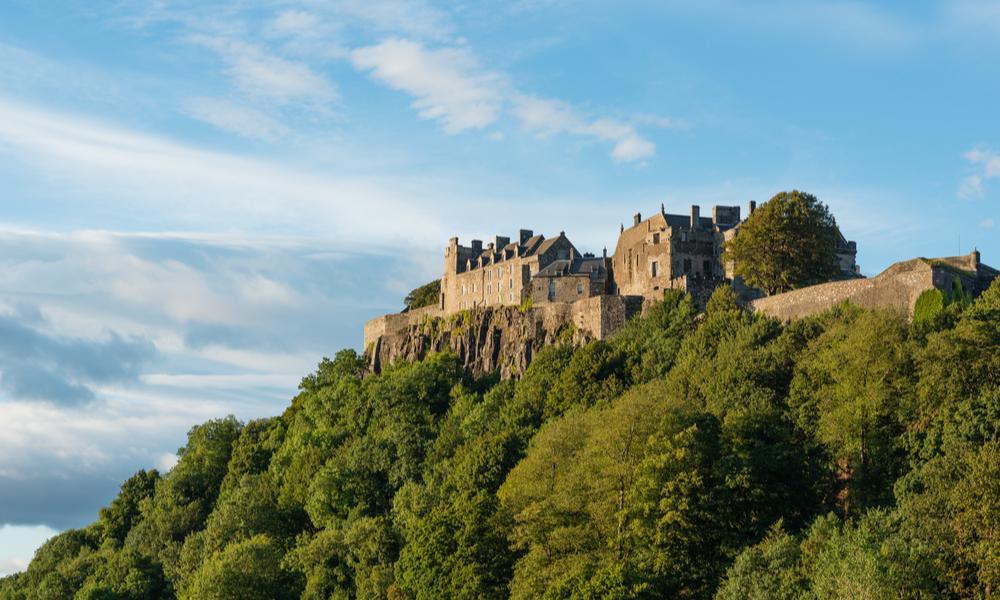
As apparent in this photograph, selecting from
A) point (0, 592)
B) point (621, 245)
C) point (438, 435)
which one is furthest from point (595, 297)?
Result: point (0, 592)

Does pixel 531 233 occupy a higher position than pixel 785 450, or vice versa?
pixel 531 233

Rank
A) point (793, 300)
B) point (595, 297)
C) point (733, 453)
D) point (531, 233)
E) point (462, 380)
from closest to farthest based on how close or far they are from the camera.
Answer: point (733, 453)
point (793, 300)
point (595, 297)
point (462, 380)
point (531, 233)

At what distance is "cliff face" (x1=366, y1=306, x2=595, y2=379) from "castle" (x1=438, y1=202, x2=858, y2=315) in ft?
6.49

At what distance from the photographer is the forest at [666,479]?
54.6 meters

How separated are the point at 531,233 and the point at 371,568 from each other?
127ft

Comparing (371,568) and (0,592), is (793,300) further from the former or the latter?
(0,592)

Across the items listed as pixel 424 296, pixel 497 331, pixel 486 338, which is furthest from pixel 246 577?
pixel 424 296

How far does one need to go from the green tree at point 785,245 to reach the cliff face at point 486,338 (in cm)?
1146

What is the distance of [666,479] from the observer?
63.4 m

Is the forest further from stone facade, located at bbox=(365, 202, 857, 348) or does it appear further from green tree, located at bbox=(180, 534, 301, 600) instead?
stone facade, located at bbox=(365, 202, 857, 348)

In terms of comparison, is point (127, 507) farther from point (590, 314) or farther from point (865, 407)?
point (865, 407)

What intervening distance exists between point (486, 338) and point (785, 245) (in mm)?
23547

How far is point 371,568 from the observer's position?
261 ft

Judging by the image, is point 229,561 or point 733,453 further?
point 229,561
